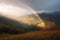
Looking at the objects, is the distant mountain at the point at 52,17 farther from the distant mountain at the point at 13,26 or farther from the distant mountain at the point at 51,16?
the distant mountain at the point at 13,26

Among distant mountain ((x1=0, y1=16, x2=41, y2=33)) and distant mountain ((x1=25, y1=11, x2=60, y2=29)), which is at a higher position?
distant mountain ((x1=25, y1=11, x2=60, y2=29))

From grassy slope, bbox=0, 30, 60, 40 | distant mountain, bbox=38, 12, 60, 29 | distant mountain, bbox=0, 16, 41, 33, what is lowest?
grassy slope, bbox=0, 30, 60, 40

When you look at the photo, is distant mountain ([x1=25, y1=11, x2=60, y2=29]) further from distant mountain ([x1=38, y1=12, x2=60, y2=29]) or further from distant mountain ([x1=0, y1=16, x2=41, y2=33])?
distant mountain ([x1=0, y1=16, x2=41, y2=33])

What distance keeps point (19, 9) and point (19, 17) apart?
0.08 meters

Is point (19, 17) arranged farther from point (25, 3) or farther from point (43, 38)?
point (43, 38)

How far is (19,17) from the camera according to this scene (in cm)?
131

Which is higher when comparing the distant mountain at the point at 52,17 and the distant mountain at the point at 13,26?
the distant mountain at the point at 52,17

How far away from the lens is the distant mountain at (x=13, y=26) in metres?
1.28

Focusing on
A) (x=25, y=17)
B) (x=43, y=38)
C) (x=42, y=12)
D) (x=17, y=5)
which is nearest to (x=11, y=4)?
(x=17, y=5)

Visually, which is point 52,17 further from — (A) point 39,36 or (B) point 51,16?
(A) point 39,36

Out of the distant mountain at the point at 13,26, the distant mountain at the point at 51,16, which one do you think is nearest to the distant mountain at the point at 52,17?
the distant mountain at the point at 51,16

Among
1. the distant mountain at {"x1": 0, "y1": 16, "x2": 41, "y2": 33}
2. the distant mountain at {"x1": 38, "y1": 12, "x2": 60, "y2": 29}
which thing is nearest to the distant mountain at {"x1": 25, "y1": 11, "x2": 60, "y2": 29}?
the distant mountain at {"x1": 38, "y1": 12, "x2": 60, "y2": 29}

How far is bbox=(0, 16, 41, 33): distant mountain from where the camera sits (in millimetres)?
1278

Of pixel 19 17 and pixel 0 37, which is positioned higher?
pixel 19 17
